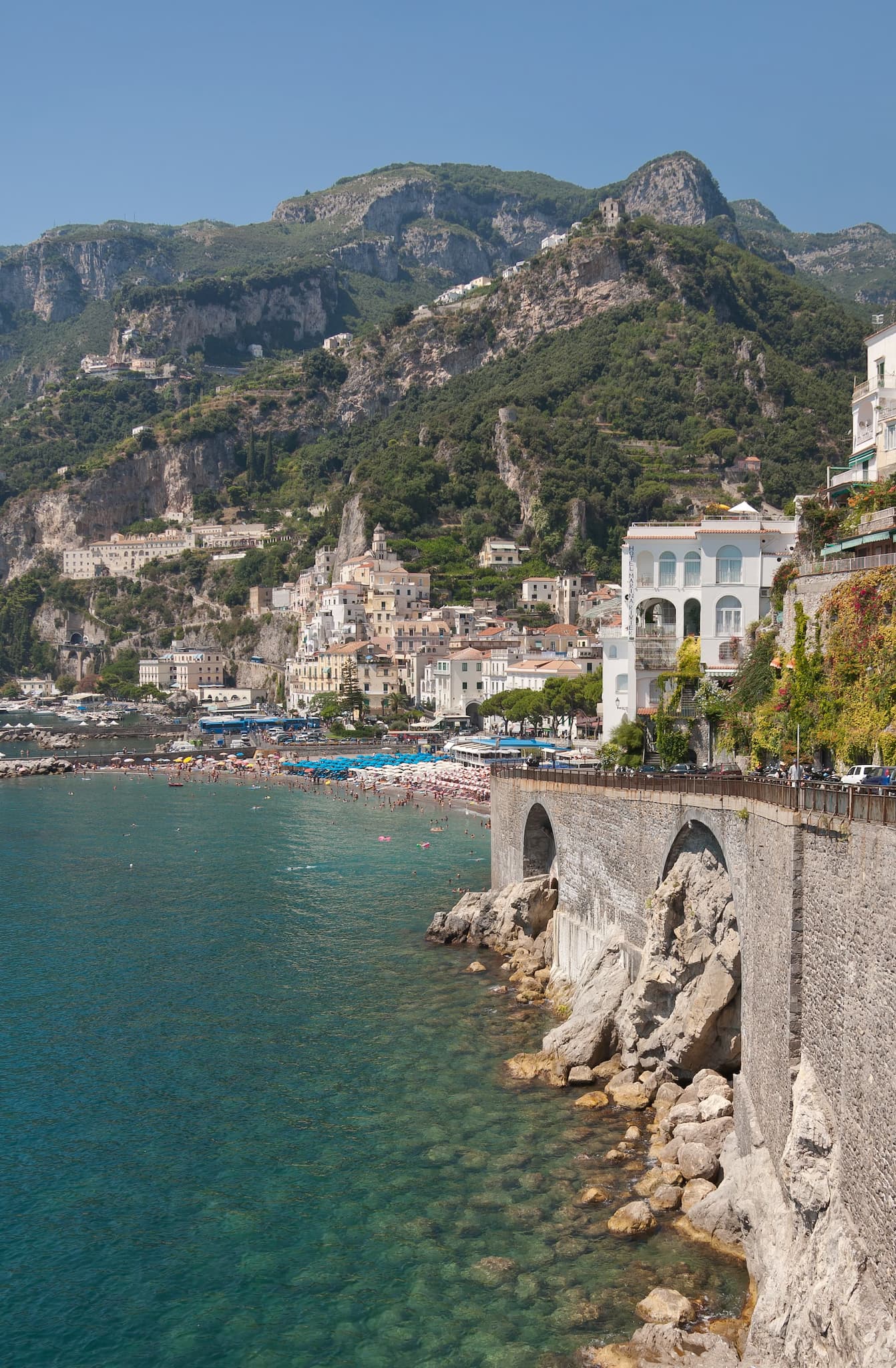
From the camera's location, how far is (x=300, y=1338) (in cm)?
1567

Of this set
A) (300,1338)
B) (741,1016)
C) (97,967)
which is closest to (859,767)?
(741,1016)

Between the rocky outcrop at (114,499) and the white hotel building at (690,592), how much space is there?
143 meters

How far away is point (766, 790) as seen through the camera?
54.3 feet

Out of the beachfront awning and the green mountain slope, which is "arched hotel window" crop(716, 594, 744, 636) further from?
the green mountain slope

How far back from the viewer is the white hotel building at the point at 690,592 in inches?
1366

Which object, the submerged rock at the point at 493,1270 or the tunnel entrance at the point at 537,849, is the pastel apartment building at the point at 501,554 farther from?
the submerged rock at the point at 493,1270

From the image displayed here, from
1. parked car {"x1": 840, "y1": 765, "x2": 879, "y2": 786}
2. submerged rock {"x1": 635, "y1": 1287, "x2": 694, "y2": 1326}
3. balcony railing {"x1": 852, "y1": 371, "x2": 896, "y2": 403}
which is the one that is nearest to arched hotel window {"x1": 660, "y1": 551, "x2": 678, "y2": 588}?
balcony railing {"x1": 852, "y1": 371, "x2": 896, "y2": 403}

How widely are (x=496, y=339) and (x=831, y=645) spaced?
438 ft

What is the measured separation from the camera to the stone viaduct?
11000 millimetres

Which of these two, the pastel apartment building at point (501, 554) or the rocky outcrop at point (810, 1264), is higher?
the pastel apartment building at point (501, 554)

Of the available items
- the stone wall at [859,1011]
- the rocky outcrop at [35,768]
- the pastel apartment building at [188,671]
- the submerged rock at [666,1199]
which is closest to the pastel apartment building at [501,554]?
the pastel apartment building at [188,671]

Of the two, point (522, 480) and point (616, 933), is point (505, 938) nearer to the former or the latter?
point (616, 933)

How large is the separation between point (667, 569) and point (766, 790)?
20.3 m

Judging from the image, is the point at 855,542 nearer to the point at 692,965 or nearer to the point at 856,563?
the point at 856,563
